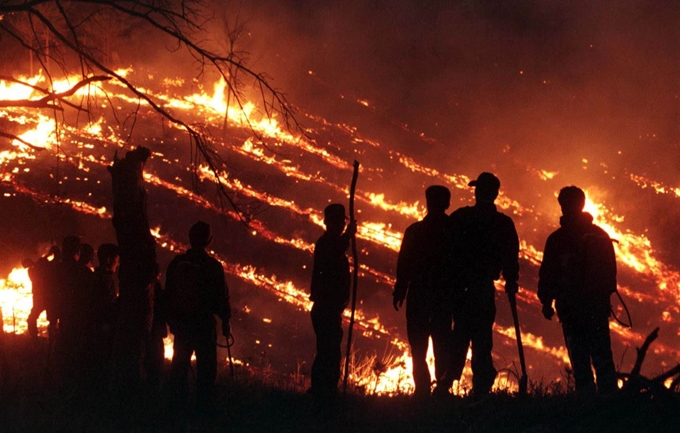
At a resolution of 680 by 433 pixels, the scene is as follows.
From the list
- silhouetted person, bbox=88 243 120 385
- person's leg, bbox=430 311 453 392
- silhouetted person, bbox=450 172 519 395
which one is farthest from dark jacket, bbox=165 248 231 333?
silhouetted person, bbox=450 172 519 395

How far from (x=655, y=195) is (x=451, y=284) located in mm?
28849

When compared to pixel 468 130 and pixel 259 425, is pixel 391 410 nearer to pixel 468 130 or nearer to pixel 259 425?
pixel 259 425

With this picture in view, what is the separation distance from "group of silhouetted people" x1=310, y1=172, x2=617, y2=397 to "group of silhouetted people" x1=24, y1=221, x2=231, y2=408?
→ 1.00 meters

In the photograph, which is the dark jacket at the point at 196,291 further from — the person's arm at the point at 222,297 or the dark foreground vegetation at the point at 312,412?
the dark foreground vegetation at the point at 312,412

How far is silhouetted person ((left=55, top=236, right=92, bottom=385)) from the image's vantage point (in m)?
A: 8.37

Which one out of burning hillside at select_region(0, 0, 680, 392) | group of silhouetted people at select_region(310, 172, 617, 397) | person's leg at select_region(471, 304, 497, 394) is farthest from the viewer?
burning hillside at select_region(0, 0, 680, 392)

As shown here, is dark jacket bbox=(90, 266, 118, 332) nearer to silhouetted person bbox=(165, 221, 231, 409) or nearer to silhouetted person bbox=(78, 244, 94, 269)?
silhouetted person bbox=(78, 244, 94, 269)

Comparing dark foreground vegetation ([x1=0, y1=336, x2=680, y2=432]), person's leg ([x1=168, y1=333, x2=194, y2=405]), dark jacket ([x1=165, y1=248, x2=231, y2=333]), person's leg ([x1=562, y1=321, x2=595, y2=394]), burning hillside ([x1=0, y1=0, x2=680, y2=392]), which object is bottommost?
dark foreground vegetation ([x1=0, y1=336, x2=680, y2=432])

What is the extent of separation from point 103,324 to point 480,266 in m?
3.90

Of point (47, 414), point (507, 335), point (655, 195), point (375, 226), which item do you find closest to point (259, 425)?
point (47, 414)

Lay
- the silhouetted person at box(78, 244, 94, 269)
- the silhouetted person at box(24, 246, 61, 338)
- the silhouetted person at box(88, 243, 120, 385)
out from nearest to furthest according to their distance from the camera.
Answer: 1. the silhouetted person at box(88, 243, 120, 385)
2. the silhouetted person at box(78, 244, 94, 269)
3. the silhouetted person at box(24, 246, 61, 338)

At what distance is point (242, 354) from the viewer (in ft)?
59.1

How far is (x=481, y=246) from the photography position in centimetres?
759

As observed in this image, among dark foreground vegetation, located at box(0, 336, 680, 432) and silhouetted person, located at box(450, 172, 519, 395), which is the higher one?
silhouetted person, located at box(450, 172, 519, 395)
